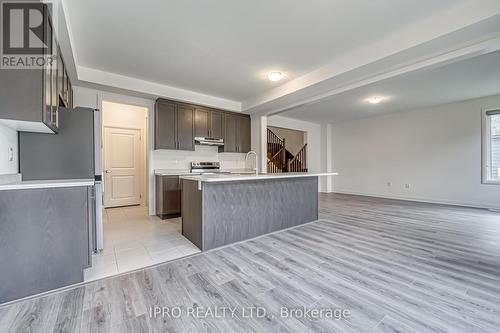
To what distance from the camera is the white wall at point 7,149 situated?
1.91m

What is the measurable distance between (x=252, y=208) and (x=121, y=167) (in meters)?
4.19

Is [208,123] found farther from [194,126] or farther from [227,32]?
[227,32]

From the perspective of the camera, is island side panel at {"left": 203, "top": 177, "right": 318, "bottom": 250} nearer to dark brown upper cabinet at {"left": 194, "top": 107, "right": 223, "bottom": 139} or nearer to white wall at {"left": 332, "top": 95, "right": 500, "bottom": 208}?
dark brown upper cabinet at {"left": 194, "top": 107, "right": 223, "bottom": 139}

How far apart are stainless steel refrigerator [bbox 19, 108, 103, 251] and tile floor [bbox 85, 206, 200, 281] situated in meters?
0.32

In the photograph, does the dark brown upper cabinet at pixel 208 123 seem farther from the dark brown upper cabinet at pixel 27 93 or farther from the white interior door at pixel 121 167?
the dark brown upper cabinet at pixel 27 93

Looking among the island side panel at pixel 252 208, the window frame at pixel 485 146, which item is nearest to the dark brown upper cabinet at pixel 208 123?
the island side panel at pixel 252 208

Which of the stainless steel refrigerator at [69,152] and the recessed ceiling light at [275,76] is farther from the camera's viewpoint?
the recessed ceiling light at [275,76]

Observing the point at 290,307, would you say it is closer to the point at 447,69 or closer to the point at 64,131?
the point at 64,131

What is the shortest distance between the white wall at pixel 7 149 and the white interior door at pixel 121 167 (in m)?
3.23

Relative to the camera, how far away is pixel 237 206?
9.68 feet

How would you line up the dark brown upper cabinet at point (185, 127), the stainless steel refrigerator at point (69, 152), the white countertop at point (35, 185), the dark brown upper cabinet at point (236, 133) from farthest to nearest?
the dark brown upper cabinet at point (236, 133) < the dark brown upper cabinet at point (185, 127) < the stainless steel refrigerator at point (69, 152) < the white countertop at point (35, 185)

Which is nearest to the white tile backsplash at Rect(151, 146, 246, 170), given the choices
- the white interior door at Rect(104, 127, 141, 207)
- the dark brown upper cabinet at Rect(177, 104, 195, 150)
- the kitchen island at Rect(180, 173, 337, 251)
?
the dark brown upper cabinet at Rect(177, 104, 195, 150)

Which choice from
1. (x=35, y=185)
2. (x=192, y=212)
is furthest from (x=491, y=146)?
(x=35, y=185)

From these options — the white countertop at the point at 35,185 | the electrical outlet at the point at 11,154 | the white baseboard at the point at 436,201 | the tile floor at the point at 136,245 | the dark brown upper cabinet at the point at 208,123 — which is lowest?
the tile floor at the point at 136,245
